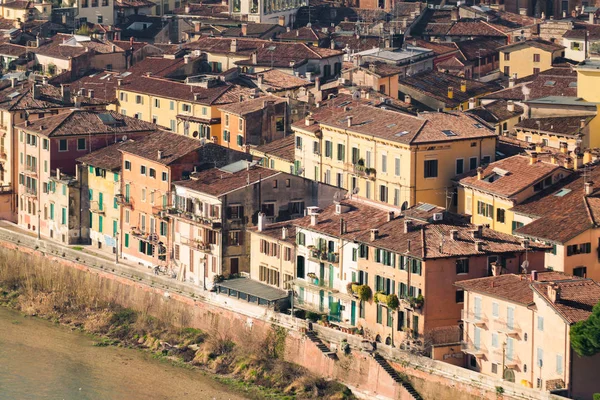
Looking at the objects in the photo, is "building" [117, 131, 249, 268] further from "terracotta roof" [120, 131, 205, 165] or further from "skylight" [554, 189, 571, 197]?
"skylight" [554, 189, 571, 197]

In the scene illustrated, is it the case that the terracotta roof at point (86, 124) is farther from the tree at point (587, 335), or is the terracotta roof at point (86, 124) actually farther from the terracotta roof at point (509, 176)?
the tree at point (587, 335)

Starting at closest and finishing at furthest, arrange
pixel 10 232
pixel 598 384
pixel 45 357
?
pixel 598 384, pixel 45 357, pixel 10 232

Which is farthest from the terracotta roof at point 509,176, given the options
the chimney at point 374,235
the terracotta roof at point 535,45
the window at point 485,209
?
the terracotta roof at point 535,45

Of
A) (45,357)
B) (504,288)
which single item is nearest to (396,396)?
(504,288)

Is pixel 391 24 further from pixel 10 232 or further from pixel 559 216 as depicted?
pixel 559 216

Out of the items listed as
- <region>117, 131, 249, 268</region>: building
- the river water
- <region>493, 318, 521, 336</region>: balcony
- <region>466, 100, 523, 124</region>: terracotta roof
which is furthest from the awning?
<region>466, 100, 523, 124</region>: terracotta roof

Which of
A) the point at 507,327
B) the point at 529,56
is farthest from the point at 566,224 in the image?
the point at 529,56

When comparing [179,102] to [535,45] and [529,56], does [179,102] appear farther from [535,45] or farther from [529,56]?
[535,45]
